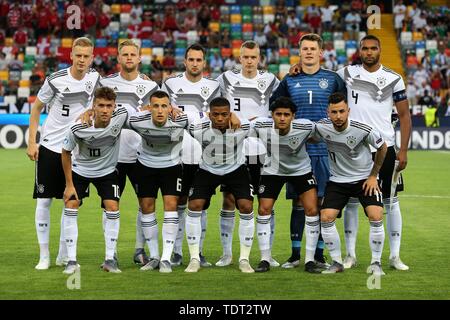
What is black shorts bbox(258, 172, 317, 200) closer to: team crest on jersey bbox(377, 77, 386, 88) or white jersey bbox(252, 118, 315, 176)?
white jersey bbox(252, 118, 315, 176)

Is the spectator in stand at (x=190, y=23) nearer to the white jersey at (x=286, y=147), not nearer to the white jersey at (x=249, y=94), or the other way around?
the white jersey at (x=249, y=94)

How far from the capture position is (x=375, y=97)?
32.9 feet

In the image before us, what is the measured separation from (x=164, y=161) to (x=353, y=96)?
6.61 ft

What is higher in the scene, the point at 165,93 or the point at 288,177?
the point at 165,93

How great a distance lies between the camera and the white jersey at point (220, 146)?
9.80 meters

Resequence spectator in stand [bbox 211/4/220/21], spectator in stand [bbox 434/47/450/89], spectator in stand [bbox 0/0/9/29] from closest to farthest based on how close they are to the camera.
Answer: spectator in stand [bbox 434/47/450/89], spectator in stand [bbox 0/0/9/29], spectator in stand [bbox 211/4/220/21]

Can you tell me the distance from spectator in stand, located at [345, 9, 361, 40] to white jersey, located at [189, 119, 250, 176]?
2650cm

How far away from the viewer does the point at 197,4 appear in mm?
36750

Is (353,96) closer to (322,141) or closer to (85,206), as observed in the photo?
(322,141)

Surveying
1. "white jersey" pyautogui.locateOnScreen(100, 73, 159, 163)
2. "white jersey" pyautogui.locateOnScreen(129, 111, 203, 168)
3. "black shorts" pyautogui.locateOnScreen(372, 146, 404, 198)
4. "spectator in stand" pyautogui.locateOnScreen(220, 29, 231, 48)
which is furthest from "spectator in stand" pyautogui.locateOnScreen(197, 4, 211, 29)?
"black shorts" pyautogui.locateOnScreen(372, 146, 404, 198)

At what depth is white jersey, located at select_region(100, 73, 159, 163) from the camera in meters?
10.2
